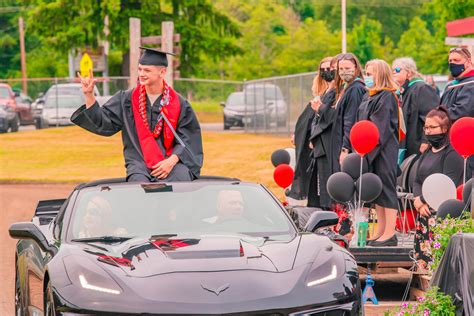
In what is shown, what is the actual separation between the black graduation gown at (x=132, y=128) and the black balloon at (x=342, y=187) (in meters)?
1.59

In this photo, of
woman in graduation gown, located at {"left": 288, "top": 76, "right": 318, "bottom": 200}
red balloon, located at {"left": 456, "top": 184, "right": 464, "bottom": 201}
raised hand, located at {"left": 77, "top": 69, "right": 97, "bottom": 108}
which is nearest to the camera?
raised hand, located at {"left": 77, "top": 69, "right": 97, "bottom": 108}

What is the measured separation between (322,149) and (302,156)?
2.29ft

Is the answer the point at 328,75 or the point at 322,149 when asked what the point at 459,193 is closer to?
the point at 322,149

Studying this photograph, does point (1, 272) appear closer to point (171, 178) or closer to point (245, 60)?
point (171, 178)

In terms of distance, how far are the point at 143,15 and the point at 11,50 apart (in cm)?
4561

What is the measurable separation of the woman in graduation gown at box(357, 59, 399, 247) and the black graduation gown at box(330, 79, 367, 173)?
472 millimetres

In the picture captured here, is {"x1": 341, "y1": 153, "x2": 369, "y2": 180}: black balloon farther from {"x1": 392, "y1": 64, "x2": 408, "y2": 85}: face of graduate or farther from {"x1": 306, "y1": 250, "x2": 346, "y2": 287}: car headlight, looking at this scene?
{"x1": 306, "y1": 250, "x2": 346, "y2": 287}: car headlight

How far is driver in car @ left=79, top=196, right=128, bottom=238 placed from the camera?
8.11m

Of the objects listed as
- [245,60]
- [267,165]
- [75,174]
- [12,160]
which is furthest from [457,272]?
[245,60]

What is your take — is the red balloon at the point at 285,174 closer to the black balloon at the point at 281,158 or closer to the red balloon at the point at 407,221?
the black balloon at the point at 281,158

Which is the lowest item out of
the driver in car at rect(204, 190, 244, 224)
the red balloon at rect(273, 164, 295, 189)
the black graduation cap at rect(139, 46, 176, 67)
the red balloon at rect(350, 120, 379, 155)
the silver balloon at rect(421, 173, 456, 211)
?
the red balloon at rect(273, 164, 295, 189)

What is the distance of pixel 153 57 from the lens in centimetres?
1015

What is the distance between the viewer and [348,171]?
38.4 feet

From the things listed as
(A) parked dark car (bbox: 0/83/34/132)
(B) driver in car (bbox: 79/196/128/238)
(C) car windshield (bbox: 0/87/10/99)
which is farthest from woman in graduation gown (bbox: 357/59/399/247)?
(C) car windshield (bbox: 0/87/10/99)
